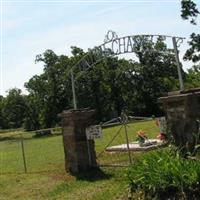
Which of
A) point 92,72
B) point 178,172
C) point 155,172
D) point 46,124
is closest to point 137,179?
point 155,172

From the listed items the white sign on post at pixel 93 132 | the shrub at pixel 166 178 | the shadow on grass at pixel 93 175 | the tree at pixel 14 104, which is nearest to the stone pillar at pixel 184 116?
the shrub at pixel 166 178

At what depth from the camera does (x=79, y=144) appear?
14.0m

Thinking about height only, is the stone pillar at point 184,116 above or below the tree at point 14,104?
below

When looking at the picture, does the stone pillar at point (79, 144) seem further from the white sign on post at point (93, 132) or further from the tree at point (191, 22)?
the tree at point (191, 22)

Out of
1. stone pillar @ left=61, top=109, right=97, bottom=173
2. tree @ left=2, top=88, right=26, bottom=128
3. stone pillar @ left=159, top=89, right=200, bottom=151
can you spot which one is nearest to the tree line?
tree @ left=2, top=88, right=26, bottom=128

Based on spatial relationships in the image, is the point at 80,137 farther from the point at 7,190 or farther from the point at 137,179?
the point at 137,179

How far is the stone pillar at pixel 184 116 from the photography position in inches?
346

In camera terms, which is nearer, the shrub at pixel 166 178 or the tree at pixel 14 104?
the shrub at pixel 166 178

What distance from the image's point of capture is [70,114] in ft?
46.4

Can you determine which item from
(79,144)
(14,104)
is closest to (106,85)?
(14,104)

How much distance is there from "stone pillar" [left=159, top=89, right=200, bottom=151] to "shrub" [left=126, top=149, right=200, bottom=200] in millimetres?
482

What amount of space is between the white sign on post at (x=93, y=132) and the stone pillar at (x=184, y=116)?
4428 millimetres

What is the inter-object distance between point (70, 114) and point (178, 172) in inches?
274

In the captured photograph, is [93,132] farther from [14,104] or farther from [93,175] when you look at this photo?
[14,104]
